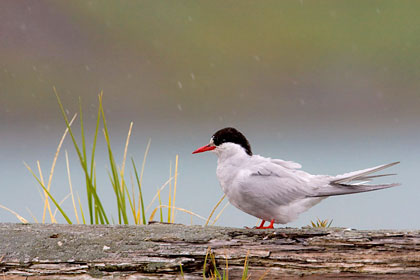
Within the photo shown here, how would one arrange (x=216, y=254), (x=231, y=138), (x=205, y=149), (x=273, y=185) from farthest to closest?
(x=205, y=149), (x=231, y=138), (x=273, y=185), (x=216, y=254)

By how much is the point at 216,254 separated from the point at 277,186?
0.77 m

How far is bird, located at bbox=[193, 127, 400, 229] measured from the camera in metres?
3.46

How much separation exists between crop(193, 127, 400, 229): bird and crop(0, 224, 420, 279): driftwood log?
331 mm

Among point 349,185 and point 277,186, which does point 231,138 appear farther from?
point 349,185

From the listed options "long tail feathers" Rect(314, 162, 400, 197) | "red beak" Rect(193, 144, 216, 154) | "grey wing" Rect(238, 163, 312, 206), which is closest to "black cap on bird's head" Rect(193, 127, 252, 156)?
"red beak" Rect(193, 144, 216, 154)

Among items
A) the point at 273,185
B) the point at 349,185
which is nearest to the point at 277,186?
the point at 273,185

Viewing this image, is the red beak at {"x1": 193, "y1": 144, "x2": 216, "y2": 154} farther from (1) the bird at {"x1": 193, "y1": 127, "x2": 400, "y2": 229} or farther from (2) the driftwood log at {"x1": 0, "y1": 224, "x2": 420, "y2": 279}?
(2) the driftwood log at {"x1": 0, "y1": 224, "x2": 420, "y2": 279}

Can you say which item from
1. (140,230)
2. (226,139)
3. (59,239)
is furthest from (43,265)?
(226,139)

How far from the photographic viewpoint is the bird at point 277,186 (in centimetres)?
346

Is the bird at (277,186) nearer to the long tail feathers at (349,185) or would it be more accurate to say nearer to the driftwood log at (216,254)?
the long tail feathers at (349,185)

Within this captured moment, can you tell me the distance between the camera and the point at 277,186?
11.5 ft

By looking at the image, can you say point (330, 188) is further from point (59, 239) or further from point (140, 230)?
point (59, 239)

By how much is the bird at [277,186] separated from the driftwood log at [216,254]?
0.33 m

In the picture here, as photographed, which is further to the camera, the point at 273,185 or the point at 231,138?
the point at 231,138
